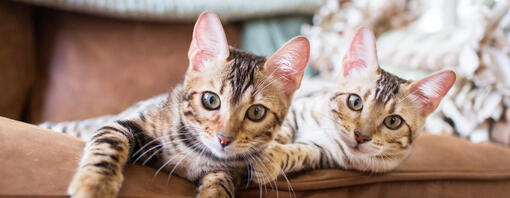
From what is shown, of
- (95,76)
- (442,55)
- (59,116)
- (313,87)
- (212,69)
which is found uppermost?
(442,55)

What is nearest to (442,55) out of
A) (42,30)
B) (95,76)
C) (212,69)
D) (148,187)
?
(212,69)

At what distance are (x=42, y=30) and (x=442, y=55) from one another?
184 cm

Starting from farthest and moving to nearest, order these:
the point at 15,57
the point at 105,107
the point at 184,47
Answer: the point at 184,47 → the point at 105,107 → the point at 15,57

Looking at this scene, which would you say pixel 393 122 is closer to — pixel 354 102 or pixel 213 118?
pixel 354 102

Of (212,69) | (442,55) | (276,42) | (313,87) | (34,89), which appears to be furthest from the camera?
(276,42)

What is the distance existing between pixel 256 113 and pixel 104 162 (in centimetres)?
37

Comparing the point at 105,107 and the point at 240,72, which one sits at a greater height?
the point at 240,72

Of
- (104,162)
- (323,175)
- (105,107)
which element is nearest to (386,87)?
(323,175)

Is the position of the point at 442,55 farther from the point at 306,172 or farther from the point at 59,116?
the point at 59,116

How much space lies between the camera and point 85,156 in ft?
2.49

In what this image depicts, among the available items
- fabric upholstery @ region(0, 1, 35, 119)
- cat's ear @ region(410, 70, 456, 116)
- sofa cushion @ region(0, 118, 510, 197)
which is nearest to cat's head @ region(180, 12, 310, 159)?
sofa cushion @ region(0, 118, 510, 197)

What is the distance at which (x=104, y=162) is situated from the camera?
74 cm

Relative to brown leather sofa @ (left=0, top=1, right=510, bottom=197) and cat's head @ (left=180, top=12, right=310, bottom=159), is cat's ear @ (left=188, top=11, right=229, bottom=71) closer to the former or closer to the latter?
cat's head @ (left=180, top=12, right=310, bottom=159)

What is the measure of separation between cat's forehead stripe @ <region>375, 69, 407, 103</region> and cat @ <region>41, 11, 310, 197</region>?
0.23 meters
